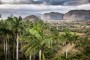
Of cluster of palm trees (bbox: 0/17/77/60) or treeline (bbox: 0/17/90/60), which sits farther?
treeline (bbox: 0/17/90/60)

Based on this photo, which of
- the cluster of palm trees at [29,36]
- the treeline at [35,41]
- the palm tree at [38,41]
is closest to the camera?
the palm tree at [38,41]

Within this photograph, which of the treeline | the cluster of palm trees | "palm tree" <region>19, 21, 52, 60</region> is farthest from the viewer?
the treeline

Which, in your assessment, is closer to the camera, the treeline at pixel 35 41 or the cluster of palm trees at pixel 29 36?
the cluster of palm trees at pixel 29 36

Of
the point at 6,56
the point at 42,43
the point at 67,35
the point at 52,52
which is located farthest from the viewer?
the point at 52,52

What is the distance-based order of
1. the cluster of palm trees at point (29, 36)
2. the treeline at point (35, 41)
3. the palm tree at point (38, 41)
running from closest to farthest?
the palm tree at point (38, 41) → the cluster of palm trees at point (29, 36) → the treeline at point (35, 41)

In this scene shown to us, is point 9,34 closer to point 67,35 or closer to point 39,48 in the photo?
point 67,35

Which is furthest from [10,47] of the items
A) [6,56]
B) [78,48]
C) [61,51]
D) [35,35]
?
[35,35]
